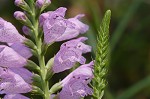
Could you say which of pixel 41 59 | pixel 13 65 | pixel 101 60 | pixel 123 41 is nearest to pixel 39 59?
pixel 41 59

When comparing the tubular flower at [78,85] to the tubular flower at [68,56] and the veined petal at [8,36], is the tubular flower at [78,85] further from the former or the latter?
the veined petal at [8,36]

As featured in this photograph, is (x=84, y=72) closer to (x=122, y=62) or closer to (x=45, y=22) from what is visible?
(x=45, y=22)

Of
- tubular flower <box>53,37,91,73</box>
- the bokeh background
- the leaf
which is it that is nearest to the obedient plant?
tubular flower <box>53,37,91,73</box>

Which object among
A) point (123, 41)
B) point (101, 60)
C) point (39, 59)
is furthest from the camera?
point (123, 41)

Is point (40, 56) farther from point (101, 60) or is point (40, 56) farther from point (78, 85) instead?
point (101, 60)

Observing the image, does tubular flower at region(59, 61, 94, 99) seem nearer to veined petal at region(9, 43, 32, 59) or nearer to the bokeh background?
veined petal at region(9, 43, 32, 59)

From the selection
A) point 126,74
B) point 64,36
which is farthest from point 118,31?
point 64,36

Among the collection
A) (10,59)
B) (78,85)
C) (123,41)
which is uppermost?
(10,59)

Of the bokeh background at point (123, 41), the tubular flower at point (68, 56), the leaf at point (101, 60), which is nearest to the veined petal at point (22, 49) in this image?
the tubular flower at point (68, 56)

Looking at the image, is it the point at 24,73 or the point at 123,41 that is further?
the point at 123,41
